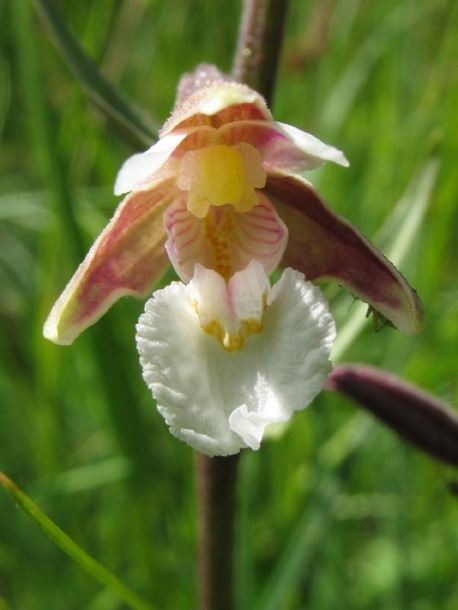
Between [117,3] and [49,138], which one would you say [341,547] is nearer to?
[49,138]

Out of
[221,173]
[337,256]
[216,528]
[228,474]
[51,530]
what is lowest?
[216,528]

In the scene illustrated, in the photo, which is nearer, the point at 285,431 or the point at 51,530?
the point at 51,530

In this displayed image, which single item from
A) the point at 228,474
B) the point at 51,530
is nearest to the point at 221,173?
the point at 228,474

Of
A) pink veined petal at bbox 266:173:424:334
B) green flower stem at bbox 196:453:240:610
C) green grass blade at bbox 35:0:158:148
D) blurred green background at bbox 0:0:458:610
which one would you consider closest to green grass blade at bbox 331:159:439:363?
blurred green background at bbox 0:0:458:610

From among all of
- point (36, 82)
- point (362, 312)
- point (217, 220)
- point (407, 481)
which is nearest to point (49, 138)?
point (36, 82)

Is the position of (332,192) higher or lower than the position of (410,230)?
lower

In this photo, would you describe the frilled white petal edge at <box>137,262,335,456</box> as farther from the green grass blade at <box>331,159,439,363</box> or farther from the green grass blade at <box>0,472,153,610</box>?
the green grass blade at <box>331,159,439,363</box>

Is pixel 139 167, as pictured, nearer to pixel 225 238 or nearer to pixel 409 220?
pixel 225 238
